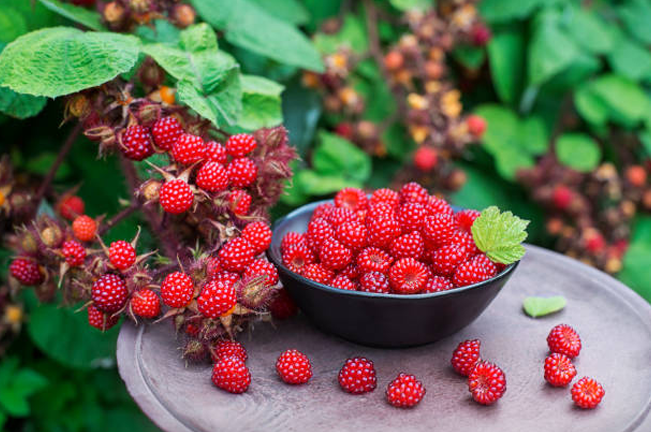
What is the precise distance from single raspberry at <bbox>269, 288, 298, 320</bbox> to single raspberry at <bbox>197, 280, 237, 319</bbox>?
0.16m

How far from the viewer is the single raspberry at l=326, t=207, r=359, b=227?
0.91 metres

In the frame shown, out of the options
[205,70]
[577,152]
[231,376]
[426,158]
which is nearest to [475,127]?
[426,158]

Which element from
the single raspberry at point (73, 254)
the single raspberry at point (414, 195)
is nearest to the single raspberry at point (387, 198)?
the single raspberry at point (414, 195)

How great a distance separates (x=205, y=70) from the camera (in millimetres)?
1018

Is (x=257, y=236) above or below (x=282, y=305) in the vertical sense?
above

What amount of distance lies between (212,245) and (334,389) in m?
0.26

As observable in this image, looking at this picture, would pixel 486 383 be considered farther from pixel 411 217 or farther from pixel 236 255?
pixel 236 255

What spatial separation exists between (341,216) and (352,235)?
55 mm

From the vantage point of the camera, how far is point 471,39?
72.0 inches

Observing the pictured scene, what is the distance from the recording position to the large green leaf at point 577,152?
75.5 inches

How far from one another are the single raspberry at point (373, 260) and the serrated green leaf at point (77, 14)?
1.98 feet

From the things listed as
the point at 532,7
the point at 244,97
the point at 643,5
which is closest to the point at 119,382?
the point at 244,97

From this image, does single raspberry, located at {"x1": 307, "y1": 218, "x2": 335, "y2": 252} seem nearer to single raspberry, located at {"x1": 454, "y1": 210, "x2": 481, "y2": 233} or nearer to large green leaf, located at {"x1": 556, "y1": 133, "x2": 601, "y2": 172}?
single raspberry, located at {"x1": 454, "y1": 210, "x2": 481, "y2": 233}

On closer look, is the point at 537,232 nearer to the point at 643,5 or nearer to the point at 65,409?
Answer: the point at 643,5
